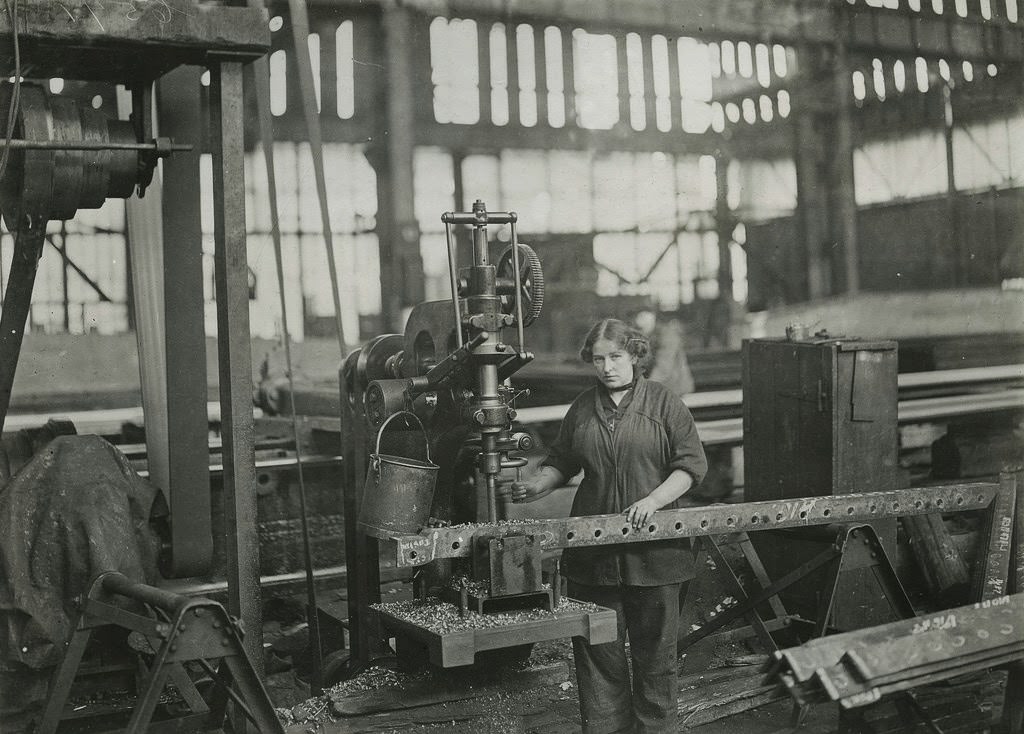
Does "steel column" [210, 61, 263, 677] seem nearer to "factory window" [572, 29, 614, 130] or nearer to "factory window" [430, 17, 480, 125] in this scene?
"factory window" [430, 17, 480, 125]

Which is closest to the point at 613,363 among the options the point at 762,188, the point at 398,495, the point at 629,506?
the point at 629,506

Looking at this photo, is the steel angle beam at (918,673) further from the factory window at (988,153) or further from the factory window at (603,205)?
the factory window at (988,153)

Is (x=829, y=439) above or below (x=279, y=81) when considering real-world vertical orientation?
below

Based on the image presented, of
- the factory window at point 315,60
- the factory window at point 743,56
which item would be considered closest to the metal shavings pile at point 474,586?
the factory window at point 315,60

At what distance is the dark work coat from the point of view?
371 centimetres

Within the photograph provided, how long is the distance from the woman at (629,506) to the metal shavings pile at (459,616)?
0.28 metres

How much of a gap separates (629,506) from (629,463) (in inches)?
7.5

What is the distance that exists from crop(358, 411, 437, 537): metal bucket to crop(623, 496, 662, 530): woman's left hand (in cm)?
70

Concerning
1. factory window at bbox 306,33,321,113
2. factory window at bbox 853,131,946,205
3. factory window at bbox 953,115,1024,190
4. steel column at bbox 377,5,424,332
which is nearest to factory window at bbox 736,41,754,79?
factory window at bbox 853,131,946,205

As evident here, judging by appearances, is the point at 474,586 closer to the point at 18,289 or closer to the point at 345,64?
the point at 18,289

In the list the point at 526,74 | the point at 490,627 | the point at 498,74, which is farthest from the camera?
the point at 526,74

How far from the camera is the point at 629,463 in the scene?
3797mm

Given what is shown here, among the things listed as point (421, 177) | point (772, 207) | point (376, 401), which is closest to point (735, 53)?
point (772, 207)

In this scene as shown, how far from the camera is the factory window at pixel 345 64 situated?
34.6 ft
